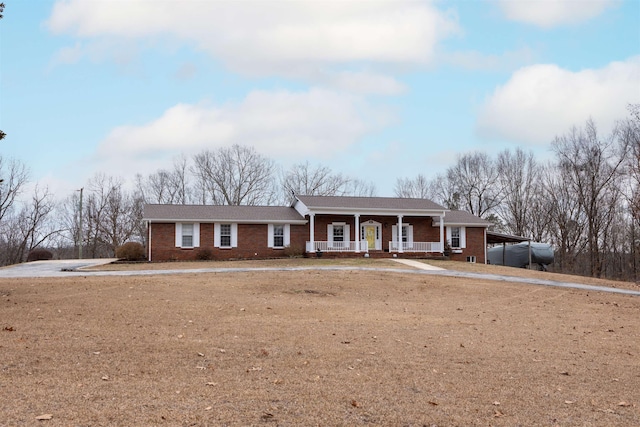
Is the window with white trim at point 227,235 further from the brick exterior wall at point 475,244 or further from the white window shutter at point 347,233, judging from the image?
the brick exterior wall at point 475,244

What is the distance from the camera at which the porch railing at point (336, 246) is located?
116ft

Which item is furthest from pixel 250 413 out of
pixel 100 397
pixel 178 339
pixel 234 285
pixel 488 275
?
pixel 488 275

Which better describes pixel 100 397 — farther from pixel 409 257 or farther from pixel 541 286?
pixel 409 257

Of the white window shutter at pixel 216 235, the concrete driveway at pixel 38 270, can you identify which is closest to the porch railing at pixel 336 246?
the white window shutter at pixel 216 235

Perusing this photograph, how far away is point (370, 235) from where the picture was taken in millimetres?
37531

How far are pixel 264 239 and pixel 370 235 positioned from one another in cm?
699

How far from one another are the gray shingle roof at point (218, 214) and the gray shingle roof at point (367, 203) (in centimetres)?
146

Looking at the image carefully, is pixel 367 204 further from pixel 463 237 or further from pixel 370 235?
pixel 463 237

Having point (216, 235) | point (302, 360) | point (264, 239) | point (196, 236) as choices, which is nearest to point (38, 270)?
point (196, 236)

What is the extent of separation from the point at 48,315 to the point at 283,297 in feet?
23.0

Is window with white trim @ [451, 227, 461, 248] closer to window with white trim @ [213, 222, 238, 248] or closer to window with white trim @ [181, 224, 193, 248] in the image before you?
window with white trim @ [213, 222, 238, 248]

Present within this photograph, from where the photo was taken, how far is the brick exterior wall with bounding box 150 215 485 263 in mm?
33719

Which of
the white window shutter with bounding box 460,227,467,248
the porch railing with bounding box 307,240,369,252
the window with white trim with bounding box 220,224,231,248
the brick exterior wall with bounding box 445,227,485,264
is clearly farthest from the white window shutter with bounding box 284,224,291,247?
the brick exterior wall with bounding box 445,227,485,264

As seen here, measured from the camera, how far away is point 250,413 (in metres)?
5.98
